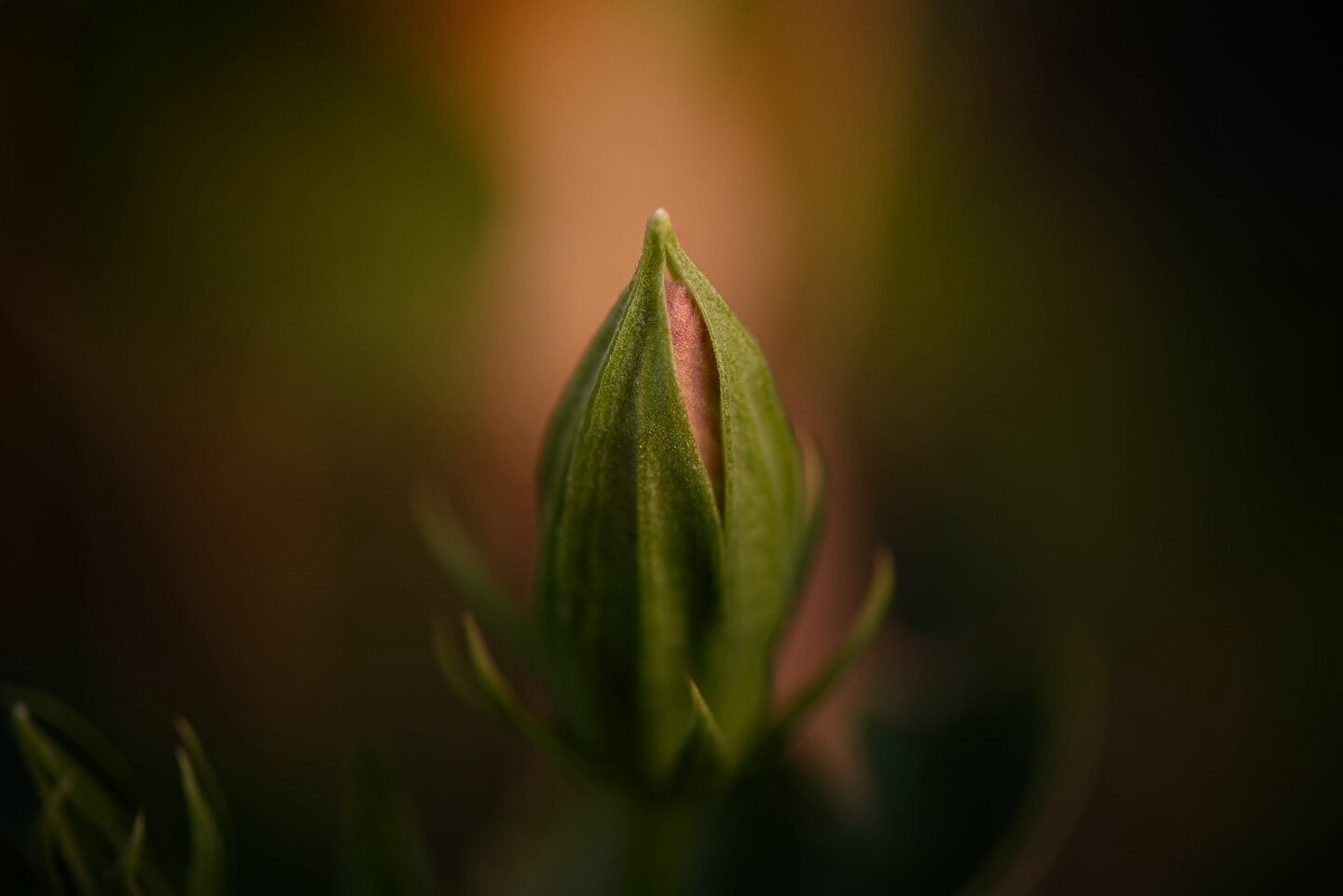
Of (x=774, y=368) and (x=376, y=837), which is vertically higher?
(x=774, y=368)

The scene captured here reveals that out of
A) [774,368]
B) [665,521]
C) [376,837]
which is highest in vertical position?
[774,368]

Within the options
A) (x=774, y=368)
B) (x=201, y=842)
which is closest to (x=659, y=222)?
(x=201, y=842)

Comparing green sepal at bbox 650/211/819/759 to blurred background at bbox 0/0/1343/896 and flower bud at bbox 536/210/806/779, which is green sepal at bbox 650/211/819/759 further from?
blurred background at bbox 0/0/1343/896

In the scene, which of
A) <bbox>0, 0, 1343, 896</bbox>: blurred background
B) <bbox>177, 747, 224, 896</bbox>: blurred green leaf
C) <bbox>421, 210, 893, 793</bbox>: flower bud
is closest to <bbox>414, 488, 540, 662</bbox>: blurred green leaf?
<bbox>421, 210, 893, 793</bbox>: flower bud

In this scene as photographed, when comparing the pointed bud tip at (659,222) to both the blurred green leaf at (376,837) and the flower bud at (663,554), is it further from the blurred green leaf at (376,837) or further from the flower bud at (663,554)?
the blurred green leaf at (376,837)

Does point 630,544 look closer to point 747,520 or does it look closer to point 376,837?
point 747,520

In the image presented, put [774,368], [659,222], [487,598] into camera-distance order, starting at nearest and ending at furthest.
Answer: [659,222] < [487,598] < [774,368]

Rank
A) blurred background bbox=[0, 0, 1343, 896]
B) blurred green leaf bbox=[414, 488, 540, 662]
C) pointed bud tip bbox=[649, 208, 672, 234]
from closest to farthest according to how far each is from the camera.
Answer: pointed bud tip bbox=[649, 208, 672, 234] → blurred green leaf bbox=[414, 488, 540, 662] → blurred background bbox=[0, 0, 1343, 896]

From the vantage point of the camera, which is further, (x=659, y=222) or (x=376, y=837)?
(x=376, y=837)

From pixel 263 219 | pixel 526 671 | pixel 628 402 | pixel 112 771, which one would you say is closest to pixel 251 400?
pixel 263 219
